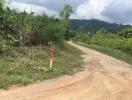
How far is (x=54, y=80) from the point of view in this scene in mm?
15523

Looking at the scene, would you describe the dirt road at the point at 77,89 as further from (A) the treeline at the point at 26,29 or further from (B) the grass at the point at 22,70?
(A) the treeline at the point at 26,29

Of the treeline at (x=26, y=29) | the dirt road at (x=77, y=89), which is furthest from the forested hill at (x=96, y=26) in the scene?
the dirt road at (x=77, y=89)

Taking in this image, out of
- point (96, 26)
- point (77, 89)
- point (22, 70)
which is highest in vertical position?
point (22, 70)

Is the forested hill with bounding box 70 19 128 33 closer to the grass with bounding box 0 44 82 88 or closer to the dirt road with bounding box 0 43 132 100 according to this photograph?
the grass with bounding box 0 44 82 88

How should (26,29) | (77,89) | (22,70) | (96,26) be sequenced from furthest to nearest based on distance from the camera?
(96,26)
(26,29)
(22,70)
(77,89)

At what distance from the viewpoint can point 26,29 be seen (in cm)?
2614

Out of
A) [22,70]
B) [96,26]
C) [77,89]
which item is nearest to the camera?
[77,89]

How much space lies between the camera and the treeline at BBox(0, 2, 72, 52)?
23.4m

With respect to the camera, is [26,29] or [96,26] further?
[96,26]

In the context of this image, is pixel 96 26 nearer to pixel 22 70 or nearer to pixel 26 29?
pixel 26 29

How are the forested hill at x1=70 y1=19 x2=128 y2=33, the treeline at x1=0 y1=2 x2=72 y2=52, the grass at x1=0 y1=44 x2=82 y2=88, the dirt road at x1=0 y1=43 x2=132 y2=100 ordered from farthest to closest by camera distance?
1. the forested hill at x1=70 y1=19 x2=128 y2=33
2. the treeline at x1=0 y1=2 x2=72 y2=52
3. the grass at x1=0 y1=44 x2=82 y2=88
4. the dirt road at x1=0 y1=43 x2=132 y2=100

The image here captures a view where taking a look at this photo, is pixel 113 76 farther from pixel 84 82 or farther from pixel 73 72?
pixel 84 82

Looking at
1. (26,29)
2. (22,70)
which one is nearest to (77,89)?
(22,70)

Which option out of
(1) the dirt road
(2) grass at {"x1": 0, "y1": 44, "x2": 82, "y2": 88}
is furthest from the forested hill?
(1) the dirt road
